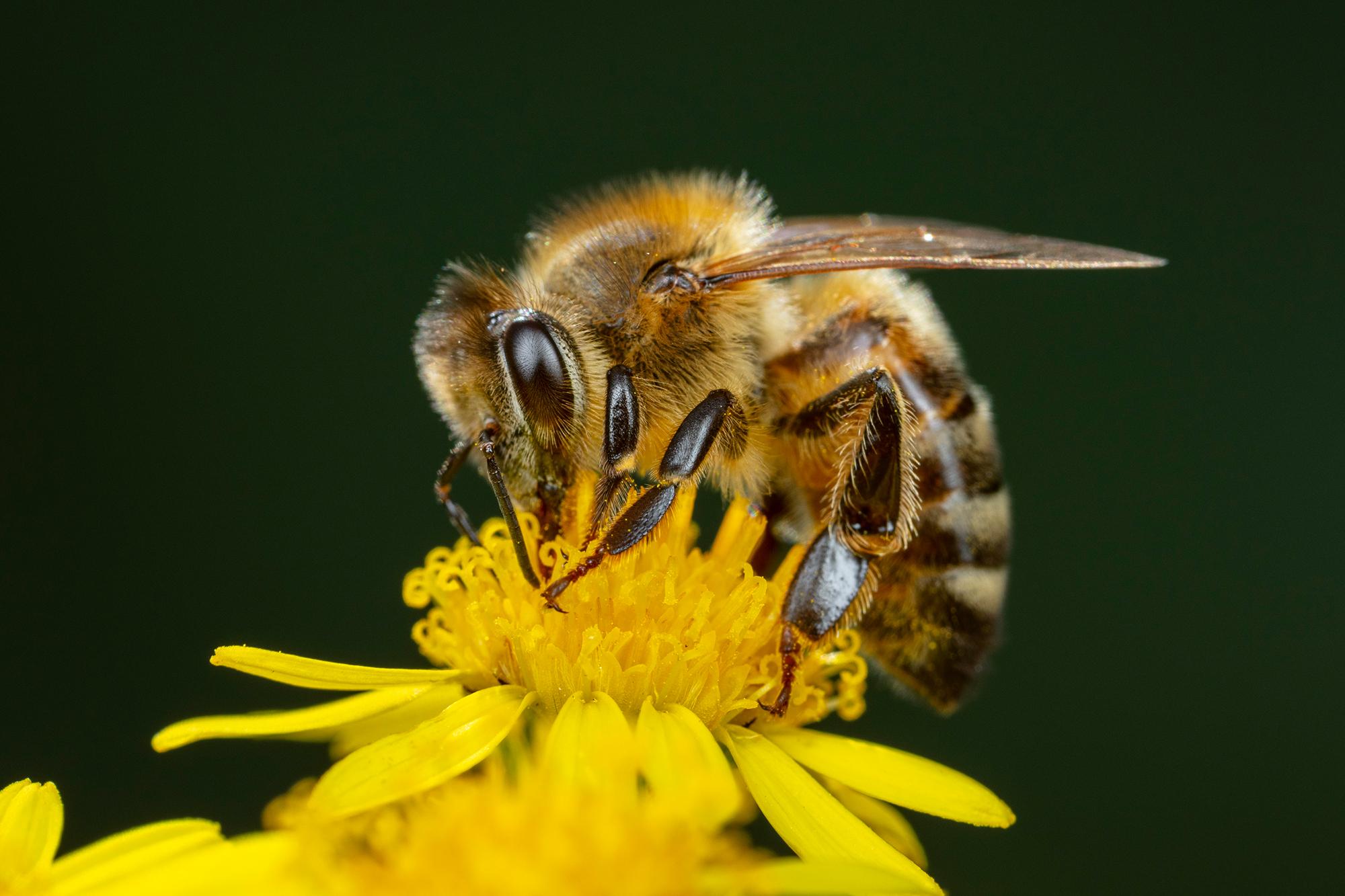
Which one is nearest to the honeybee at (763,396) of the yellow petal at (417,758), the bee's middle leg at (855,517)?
the bee's middle leg at (855,517)

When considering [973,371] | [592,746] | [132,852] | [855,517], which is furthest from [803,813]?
[973,371]

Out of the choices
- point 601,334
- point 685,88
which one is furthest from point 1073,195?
point 601,334

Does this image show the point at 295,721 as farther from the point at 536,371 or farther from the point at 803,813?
the point at 803,813

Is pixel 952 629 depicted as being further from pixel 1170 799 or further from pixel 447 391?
pixel 1170 799

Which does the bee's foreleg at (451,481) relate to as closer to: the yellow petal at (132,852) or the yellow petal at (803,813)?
the yellow petal at (803,813)

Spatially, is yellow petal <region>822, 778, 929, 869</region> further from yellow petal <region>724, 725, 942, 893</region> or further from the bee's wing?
the bee's wing

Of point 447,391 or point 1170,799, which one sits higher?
point 447,391
